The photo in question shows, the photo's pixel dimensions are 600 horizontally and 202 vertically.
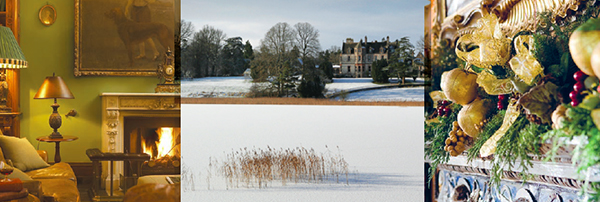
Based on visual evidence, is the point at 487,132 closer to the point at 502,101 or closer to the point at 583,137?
the point at 502,101

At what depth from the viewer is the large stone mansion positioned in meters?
2.90

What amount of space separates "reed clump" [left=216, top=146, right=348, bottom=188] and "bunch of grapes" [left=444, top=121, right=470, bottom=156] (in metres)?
4.29

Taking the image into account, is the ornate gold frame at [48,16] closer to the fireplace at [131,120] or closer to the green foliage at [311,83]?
the fireplace at [131,120]

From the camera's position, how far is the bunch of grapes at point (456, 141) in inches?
27.1

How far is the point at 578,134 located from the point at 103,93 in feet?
8.03

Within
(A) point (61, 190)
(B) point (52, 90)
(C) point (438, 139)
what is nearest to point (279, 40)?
(B) point (52, 90)

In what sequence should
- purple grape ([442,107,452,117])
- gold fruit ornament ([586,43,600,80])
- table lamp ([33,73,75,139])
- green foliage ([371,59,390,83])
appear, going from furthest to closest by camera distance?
green foliage ([371,59,390,83]) < table lamp ([33,73,75,139]) < purple grape ([442,107,452,117]) < gold fruit ornament ([586,43,600,80])

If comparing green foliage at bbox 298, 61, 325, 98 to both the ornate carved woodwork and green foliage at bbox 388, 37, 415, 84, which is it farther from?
the ornate carved woodwork

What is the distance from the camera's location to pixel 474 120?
64 cm

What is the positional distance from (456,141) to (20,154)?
6.44 feet

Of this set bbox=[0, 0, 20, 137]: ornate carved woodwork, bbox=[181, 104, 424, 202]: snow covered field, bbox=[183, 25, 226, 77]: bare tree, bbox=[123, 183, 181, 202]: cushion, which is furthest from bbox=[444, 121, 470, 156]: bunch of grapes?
bbox=[181, 104, 424, 202]: snow covered field

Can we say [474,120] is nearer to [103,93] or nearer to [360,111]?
[103,93]

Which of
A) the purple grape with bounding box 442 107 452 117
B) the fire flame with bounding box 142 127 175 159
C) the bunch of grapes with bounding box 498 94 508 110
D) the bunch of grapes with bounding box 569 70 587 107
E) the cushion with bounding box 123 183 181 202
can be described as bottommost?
the fire flame with bounding box 142 127 175 159

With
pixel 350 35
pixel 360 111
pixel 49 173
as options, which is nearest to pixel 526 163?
pixel 49 173
